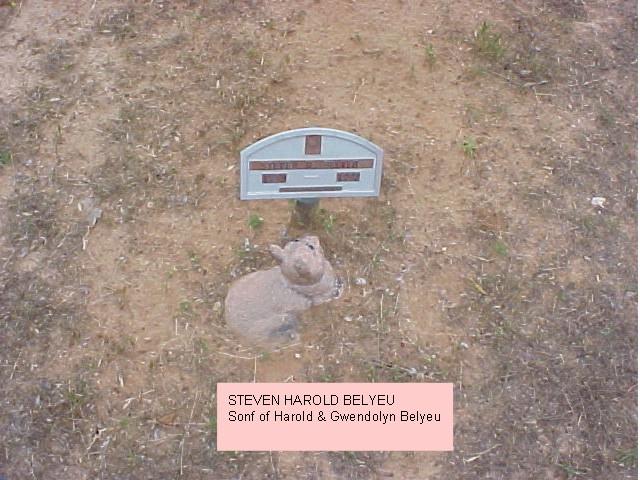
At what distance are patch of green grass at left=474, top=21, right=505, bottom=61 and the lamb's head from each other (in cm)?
221

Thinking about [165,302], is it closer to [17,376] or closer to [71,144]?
[17,376]

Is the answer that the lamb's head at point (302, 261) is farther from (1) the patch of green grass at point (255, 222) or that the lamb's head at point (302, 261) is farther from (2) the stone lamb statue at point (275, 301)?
(1) the patch of green grass at point (255, 222)

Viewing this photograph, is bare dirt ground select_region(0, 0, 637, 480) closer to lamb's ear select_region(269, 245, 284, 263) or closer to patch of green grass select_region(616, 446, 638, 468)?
patch of green grass select_region(616, 446, 638, 468)

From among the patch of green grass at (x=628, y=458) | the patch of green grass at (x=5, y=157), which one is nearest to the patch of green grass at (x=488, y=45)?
the patch of green grass at (x=628, y=458)

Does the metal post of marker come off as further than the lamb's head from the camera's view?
Yes

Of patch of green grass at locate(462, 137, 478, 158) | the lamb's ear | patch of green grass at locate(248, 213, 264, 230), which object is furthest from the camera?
patch of green grass at locate(462, 137, 478, 158)

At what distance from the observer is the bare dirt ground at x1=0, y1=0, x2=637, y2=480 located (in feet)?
10.5

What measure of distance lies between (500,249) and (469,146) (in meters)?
0.75

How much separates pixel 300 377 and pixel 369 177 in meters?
1.02

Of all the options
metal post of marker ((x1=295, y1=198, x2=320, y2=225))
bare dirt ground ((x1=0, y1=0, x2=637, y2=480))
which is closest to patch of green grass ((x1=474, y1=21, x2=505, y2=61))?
bare dirt ground ((x1=0, y1=0, x2=637, y2=480))

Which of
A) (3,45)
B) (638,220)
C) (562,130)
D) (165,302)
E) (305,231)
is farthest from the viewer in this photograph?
(3,45)

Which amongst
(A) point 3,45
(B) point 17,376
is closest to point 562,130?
(B) point 17,376

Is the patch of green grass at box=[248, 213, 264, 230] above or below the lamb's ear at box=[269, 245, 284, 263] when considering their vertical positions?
below

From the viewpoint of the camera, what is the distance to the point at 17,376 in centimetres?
329
